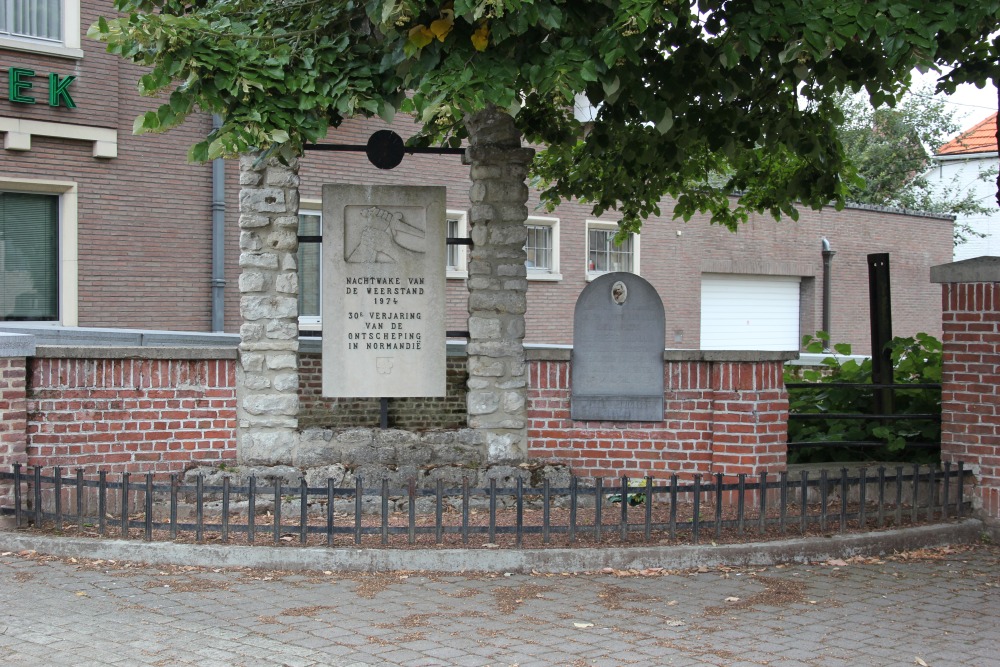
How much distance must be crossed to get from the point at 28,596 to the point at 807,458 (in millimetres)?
6456

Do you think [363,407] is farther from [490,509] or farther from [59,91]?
[59,91]

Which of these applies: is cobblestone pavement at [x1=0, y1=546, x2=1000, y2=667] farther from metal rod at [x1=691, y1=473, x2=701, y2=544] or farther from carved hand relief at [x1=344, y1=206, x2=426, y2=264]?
carved hand relief at [x1=344, y1=206, x2=426, y2=264]

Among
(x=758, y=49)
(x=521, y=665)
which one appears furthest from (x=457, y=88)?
(x=521, y=665)

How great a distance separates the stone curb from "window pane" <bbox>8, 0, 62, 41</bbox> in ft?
28.0

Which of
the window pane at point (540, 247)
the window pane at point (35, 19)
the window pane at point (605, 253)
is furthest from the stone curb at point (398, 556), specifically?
the window pane at point (605, 253)

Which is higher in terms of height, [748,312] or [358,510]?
[748,312]

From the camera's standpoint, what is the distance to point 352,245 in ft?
27.8

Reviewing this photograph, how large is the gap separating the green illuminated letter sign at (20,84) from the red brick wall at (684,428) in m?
8.05

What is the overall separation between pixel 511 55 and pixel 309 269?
10821mm

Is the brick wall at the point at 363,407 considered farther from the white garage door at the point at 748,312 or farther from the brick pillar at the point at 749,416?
the white garage door at the point at 748,312

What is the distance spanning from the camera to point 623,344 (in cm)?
862

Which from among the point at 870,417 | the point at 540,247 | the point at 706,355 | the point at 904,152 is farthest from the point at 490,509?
the point at 904,152

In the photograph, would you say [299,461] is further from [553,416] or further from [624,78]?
[624,78]

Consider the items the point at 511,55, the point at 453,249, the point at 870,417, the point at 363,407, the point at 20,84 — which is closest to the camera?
the point at 511,55
